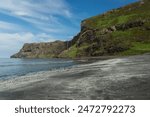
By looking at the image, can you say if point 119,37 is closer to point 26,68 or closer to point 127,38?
point 127,38

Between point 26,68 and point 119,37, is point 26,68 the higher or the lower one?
the lower one

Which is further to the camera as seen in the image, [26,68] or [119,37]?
[119,37]

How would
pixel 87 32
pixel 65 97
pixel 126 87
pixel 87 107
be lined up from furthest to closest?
pixel 87 32, pixel 126 87, pixel 65 97, pixel 87 107

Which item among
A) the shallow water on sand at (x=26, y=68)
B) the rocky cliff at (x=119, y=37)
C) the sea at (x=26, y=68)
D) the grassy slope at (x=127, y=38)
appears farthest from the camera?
the rocky cliff at (x=119, y=37)

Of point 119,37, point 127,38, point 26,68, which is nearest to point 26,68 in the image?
point 26,68

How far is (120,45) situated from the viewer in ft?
484

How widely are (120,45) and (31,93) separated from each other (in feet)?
411

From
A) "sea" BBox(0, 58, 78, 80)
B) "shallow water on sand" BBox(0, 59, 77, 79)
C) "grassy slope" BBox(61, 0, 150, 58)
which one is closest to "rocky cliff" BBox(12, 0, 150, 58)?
"grassy slope" BBox(61, 0, 150, 58)

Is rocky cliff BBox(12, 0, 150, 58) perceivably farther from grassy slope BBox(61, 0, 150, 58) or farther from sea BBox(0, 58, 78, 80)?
sea BBox(0, 58, 78, 80)

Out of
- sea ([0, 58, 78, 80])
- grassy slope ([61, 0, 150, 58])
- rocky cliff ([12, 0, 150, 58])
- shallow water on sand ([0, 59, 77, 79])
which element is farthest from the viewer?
rocky cliff ([12, 0, 150, 58])

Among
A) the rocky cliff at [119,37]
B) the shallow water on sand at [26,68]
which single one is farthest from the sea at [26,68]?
the rocky cliff at [119,37]

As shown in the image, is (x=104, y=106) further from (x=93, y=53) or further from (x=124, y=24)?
(x=124, y=24)

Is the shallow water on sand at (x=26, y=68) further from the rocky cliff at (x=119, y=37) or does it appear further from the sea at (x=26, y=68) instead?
the rocky cliff at (x=119, y=37)

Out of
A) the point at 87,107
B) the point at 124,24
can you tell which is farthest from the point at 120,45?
the point at 87,107
